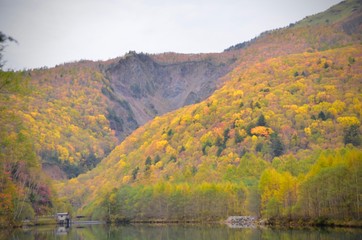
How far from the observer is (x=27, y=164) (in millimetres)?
137000

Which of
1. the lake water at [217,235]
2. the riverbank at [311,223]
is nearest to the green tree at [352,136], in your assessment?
the riverbank at [311,223]

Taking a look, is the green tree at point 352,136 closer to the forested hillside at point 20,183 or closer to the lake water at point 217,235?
the lake water at point 217,235

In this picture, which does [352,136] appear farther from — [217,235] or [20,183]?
[20,183]

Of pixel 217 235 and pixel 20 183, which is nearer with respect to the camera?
pixel 217 235

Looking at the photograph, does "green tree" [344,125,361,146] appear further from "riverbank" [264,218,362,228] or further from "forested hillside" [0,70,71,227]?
"forested hillside" [0,70,71,227]

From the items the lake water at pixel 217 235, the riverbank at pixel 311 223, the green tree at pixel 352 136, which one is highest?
the green tree at pixel 352 136

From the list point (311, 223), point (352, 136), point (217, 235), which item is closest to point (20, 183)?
point (217, 235)

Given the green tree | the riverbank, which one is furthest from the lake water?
the green tree

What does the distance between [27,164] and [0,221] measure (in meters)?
27.3

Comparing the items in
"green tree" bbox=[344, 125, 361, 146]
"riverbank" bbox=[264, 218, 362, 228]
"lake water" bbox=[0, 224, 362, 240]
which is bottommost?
"riverbank" bbox=[264, 218, 362, 228]

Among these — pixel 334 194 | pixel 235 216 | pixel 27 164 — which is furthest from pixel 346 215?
pixel 27 164

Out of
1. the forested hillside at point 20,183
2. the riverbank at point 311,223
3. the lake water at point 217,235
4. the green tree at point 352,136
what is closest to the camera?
the lake water at point 217,235

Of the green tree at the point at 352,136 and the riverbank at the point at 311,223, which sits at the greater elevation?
the green tree at the point at 352,136

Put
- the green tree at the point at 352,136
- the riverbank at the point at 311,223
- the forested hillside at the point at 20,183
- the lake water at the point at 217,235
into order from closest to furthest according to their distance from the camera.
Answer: the lake water at the point at 217,235 → the riverbank at the point at 311,223 → the forested hillside at the point at 20,183 → the green tree at the point at 352,136
